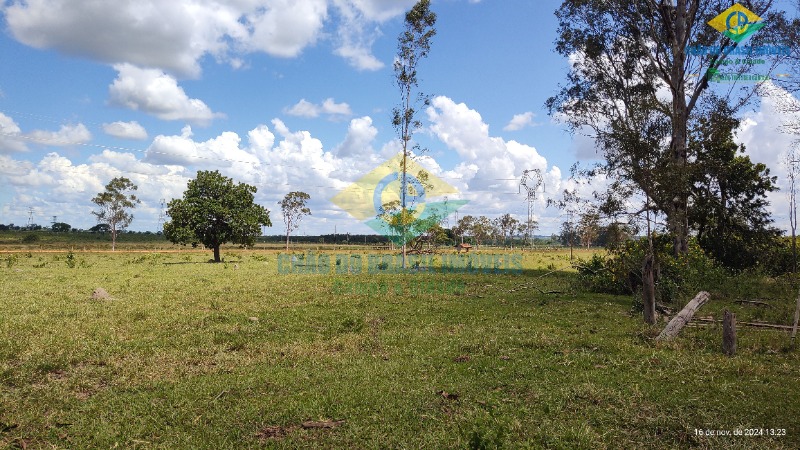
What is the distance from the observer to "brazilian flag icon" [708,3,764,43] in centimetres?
2467

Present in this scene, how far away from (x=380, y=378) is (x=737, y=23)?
92.6ft

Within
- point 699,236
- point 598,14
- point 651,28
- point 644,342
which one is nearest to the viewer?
Answer: point 644,342

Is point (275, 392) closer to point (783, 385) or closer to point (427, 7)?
point (783, 385)

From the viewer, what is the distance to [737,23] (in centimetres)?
2475

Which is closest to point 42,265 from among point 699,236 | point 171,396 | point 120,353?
point 120,353

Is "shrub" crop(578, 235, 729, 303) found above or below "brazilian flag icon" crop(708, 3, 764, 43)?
below

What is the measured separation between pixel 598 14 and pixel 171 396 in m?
30.1

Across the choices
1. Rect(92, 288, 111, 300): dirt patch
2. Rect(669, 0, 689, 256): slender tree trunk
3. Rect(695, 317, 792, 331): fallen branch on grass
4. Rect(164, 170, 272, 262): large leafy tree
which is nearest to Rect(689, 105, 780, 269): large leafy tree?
Rect(669, 0, 689, 256): slender tree trunk

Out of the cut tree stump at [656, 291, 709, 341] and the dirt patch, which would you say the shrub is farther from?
the dirt patch

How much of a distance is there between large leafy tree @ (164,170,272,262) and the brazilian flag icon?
40942 mm

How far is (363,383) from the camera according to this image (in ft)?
30.3

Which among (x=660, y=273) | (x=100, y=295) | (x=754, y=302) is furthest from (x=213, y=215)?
(x=754, y=302)

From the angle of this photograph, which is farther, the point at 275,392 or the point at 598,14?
the point at 598,14

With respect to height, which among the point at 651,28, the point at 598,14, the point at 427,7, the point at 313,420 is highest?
the point at 427,7
